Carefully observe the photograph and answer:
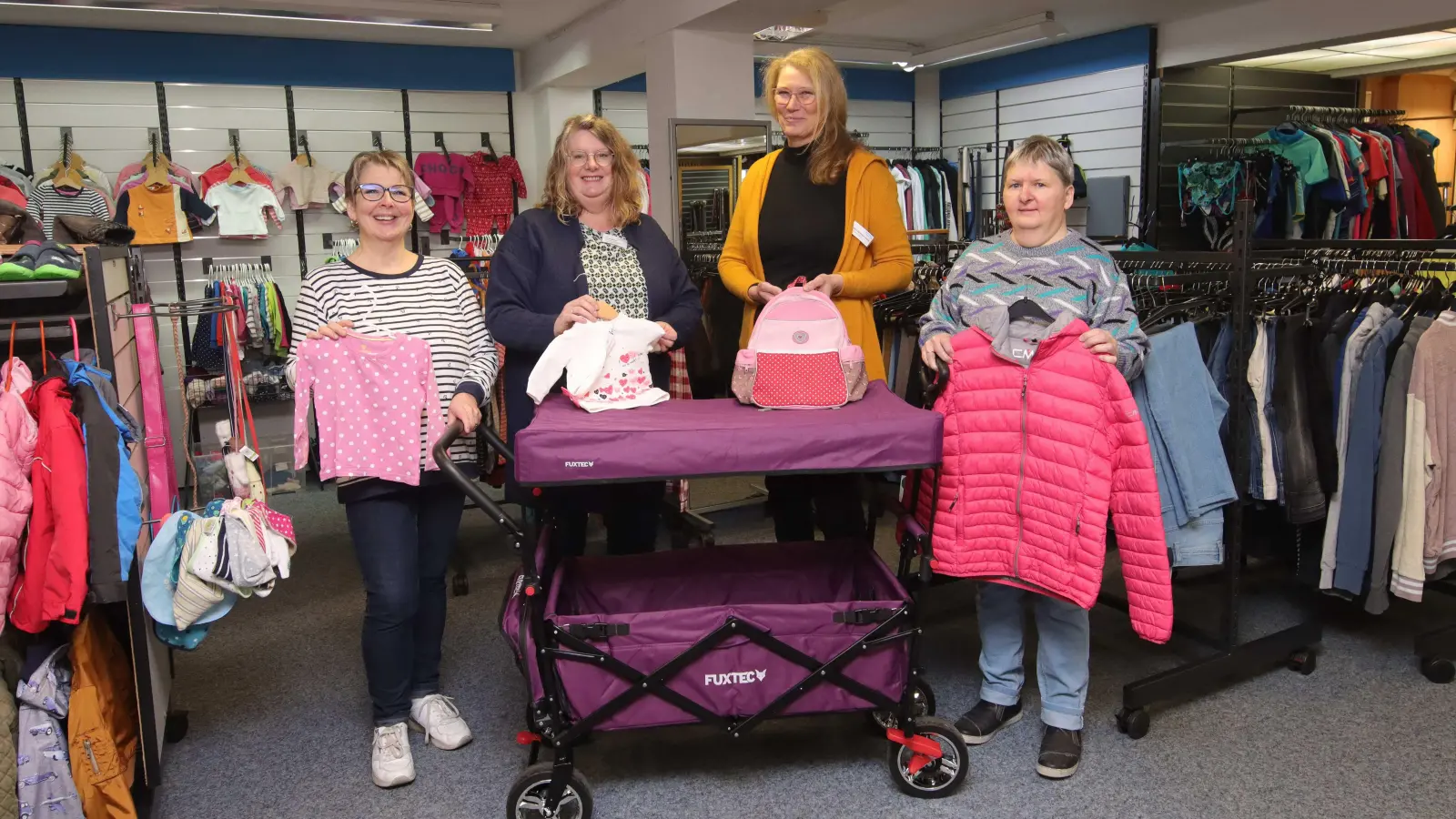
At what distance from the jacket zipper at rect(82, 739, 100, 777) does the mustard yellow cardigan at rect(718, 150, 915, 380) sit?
78.1 inches

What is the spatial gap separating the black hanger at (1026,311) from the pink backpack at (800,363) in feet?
1.38

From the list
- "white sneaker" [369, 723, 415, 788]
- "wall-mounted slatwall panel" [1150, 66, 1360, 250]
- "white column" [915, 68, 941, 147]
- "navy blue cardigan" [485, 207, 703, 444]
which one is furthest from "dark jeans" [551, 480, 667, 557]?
"white column" [915, 68, 941, 147]

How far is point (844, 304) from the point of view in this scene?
2.99 meters

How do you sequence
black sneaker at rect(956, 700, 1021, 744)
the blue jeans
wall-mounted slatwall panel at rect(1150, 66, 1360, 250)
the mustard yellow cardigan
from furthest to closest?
wall-mounted slatwall panel at rect(1150, 66, 1360, 250), the mustard yellow cardigan, black sneaker at rect(956, 700, 1021, 744), the blue jeans

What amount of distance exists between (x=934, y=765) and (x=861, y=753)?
0.27m

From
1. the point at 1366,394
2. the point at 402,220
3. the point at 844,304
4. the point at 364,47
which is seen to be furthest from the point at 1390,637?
the point at 364,47

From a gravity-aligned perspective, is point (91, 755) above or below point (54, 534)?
below

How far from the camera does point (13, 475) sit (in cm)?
215

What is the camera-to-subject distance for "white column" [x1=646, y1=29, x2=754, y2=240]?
526 cm

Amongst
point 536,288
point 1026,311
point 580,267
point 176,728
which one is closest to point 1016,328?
point 1026,311

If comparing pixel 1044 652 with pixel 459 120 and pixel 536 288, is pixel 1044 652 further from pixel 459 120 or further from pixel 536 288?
pixel 459 120

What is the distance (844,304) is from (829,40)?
205 inches

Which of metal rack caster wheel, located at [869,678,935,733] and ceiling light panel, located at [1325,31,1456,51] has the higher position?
ceiling light panel, located at [1325,31,1456,51]

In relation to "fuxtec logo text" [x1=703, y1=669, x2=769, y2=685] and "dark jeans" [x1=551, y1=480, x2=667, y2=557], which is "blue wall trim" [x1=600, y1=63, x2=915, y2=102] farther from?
"fuxtec logo text" [x1=703, y1=669, x2=769, y2=685]
